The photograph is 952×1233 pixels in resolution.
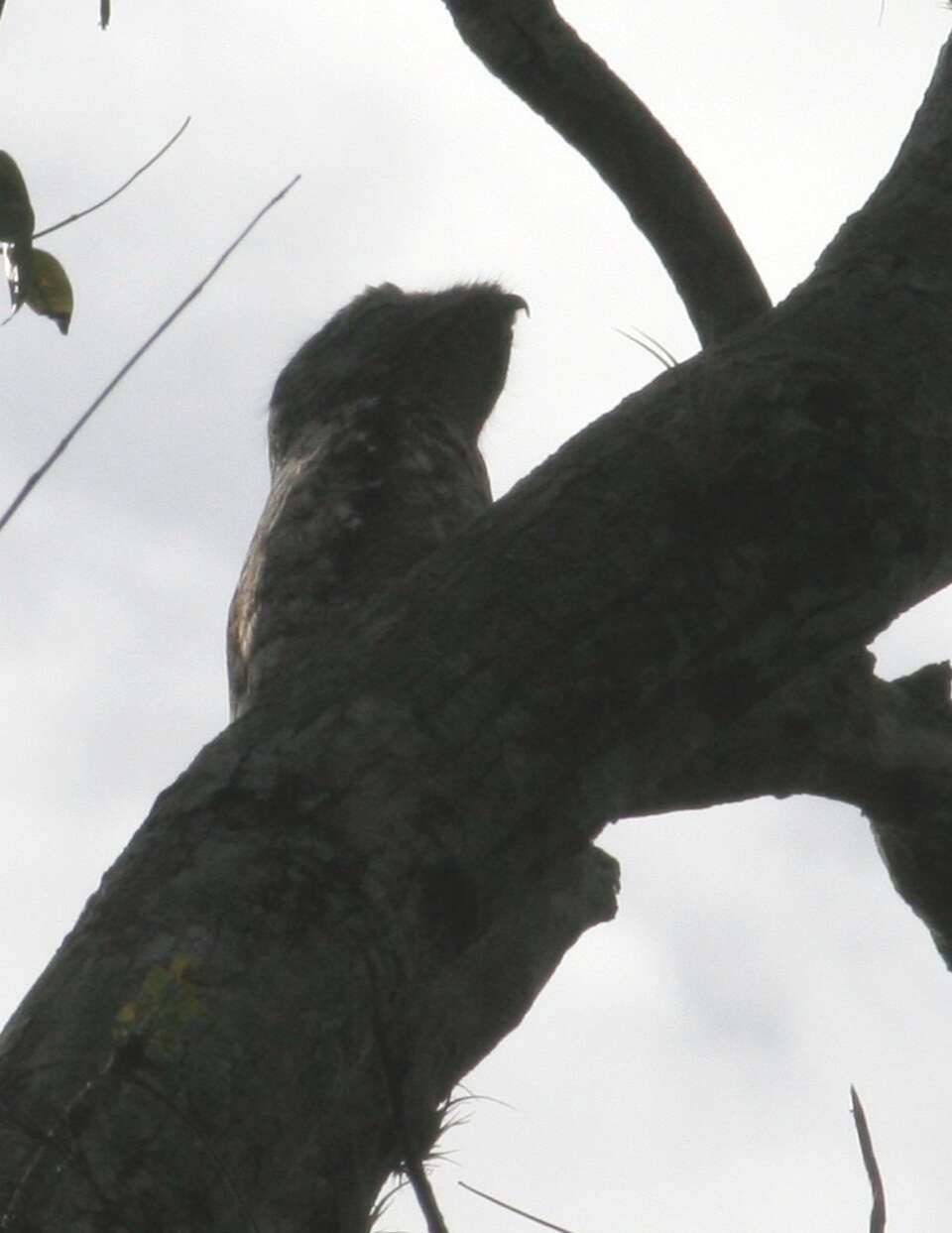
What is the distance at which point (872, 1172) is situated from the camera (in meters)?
1.25

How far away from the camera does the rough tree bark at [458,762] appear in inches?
61.8

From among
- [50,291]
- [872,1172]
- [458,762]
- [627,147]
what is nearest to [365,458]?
[627,147]

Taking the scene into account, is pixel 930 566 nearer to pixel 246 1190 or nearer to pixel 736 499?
pixel 736 499

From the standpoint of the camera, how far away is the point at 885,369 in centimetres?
214

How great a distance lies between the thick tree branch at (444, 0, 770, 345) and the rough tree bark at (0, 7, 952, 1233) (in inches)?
12.8

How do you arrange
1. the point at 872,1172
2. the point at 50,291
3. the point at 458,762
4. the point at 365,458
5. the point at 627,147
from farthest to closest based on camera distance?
the point at 365,458 → the point at 627,147 → the point at 50,291 → the point at 458,762 → the point at 872,1172

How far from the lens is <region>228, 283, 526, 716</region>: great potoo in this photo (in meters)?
3.84

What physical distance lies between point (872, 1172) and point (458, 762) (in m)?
0.71

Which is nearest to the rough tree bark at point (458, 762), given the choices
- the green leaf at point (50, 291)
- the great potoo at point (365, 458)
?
the green leaf at point (50, 291)

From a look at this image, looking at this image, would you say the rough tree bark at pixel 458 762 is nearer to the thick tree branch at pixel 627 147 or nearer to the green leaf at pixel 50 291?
the thick tree branch at pixel 627 147

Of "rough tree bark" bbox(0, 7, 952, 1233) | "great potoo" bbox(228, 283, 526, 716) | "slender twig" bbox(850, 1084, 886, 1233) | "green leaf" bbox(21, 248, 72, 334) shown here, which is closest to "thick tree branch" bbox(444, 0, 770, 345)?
"rough tree bark" bbox(0, 7, 952, 1233)

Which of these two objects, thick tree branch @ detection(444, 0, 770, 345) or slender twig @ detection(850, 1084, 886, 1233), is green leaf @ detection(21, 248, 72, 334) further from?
slender twig @ detection(850, 1084, 886, 1233)

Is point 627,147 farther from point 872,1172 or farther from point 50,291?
point 872,1172

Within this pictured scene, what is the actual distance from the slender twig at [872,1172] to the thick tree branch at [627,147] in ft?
5.47
